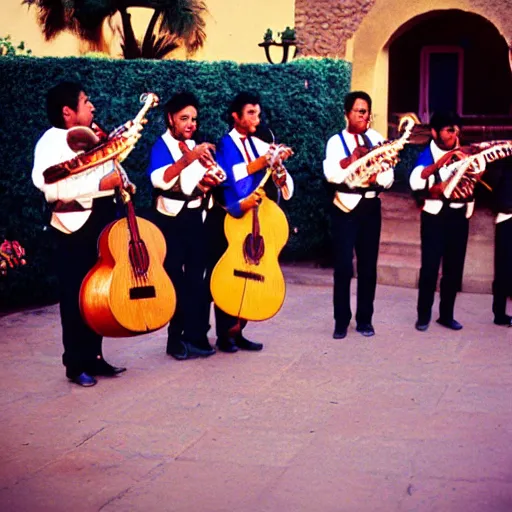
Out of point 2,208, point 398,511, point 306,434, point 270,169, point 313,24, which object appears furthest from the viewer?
point 313,24

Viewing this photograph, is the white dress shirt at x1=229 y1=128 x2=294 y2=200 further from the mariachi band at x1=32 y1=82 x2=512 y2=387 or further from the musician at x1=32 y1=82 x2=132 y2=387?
the musician at x1=32 y1=82 x2=132 y2=387

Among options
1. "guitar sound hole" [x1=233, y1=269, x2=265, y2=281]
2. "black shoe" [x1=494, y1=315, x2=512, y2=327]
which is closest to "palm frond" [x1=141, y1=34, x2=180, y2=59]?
"black shoe" [x1=494, y1=315, x2=512, y2=327]

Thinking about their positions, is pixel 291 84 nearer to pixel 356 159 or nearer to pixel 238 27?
pixel 356 159

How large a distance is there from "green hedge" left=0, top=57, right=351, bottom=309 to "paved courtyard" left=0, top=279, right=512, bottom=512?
3.88ft

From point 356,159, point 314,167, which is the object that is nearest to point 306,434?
point 356,159

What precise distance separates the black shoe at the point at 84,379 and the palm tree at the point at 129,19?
701 inches

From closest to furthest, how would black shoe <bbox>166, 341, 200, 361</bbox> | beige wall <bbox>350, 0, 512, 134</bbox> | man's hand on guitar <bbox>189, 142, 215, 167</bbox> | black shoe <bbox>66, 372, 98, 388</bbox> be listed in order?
black shoe <bbox>66, 372, 98, 388</bbox>, man's hand on guitar <bbox>189, 142, 215, 167</bbox>, black shoe <bbox>166, 341, 200, 361</bbox>, beige wall <bbox>350, 0, 512, 134</bbox>

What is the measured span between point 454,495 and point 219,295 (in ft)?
9.22

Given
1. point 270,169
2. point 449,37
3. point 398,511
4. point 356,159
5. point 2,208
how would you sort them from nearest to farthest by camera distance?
point 398,511 → point 270,169 → point 356,159 → point 2,208 → point 449,37

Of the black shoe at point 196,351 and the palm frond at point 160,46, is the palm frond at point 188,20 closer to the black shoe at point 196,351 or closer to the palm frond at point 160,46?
the palm frond at point 160,46

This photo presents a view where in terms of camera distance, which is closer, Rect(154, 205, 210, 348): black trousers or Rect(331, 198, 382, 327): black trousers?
Rect(154, 205, 210, 348): black trousers

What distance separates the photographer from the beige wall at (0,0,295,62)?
2084cm

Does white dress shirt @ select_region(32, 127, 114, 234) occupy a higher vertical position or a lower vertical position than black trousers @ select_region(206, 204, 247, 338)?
higher

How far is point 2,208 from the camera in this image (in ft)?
30.0
